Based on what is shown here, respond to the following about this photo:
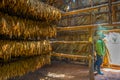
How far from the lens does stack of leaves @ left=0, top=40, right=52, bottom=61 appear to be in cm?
238

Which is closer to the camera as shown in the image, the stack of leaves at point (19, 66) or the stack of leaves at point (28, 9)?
the stack of leaves at point (28, 9)

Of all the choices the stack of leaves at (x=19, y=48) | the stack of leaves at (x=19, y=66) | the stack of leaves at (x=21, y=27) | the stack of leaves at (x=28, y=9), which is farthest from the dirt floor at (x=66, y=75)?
the stack of leaves at (x=28, y=9)

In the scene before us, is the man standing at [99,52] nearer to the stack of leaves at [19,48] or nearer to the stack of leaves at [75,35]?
the stack of leaves at [75,35]

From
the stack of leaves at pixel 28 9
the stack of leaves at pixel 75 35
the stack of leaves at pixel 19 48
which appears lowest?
the stack of leaves at pixel 19 48

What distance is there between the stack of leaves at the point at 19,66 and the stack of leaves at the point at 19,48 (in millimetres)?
152

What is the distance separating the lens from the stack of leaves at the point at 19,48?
2.38 metres

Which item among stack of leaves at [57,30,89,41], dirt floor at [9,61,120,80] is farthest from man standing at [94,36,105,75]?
stack of leaves at [57,30,89,41]

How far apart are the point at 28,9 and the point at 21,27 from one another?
364mm

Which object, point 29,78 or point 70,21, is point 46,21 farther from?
point 70,21

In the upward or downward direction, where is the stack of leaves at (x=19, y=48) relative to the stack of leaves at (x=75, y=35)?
downward

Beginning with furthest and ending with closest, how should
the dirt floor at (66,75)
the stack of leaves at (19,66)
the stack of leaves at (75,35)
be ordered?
the stack of leaves at (75,35) → the dirt floor at (66,75) → the stack of leaves at (19,66)

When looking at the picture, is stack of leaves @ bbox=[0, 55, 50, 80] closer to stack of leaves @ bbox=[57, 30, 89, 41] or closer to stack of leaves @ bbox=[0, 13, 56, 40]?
stack of leaves @ bbox=[0, 13, 56, 40]

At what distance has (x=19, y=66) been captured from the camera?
2.81 m

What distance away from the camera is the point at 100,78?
16.6ft
